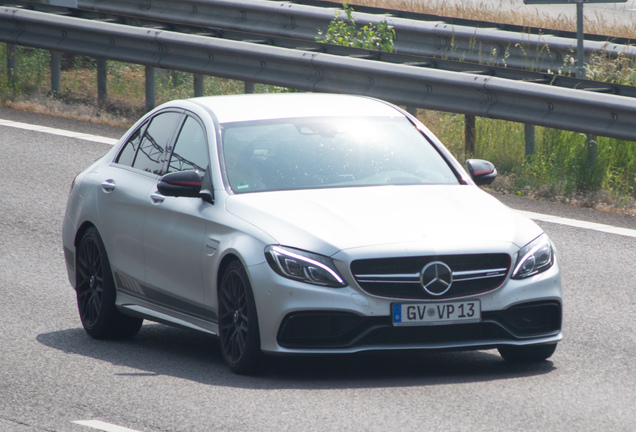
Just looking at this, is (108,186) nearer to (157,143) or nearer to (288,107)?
(157,143)

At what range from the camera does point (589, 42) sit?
1847 centimetres

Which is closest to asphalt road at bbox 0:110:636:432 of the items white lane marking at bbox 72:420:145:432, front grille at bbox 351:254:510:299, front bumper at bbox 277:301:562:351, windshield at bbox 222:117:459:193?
white lane marking at bbox 72:420:145:432

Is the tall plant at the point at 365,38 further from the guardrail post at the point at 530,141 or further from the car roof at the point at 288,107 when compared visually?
the car roof at the point at 288,107

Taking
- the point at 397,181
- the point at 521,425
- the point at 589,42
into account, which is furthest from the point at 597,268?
the point at 589,42

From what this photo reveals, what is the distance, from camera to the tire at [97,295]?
8.61m

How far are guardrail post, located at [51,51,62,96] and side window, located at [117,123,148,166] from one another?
29.9ft

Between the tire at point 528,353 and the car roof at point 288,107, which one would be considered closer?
the tire at point 528,353

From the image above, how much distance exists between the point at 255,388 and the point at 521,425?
1463mm

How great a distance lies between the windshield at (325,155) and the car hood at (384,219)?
0.63ft

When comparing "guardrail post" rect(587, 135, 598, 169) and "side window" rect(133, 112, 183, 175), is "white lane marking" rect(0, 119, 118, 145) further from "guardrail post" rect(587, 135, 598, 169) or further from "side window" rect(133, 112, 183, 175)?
"side window" rect(133, 112, 183, 175)

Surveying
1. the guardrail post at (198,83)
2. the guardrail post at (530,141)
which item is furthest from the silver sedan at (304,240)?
the guardrail post at (198,83)

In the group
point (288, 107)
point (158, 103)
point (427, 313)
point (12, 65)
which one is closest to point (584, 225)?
point (288, 107)

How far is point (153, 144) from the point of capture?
8664 mm

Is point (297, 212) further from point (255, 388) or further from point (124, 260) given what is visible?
point (124, 260)
